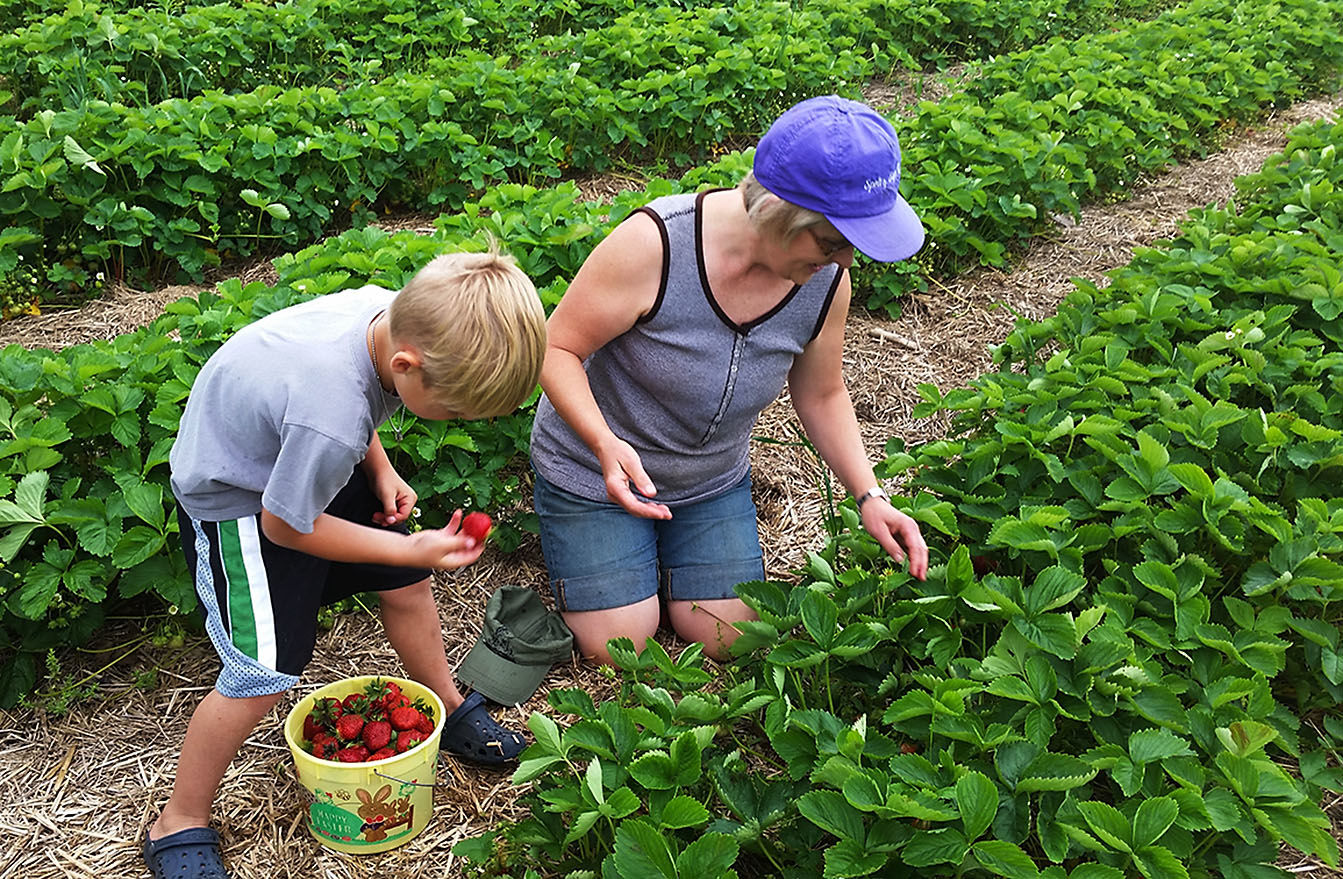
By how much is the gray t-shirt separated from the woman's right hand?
522 mm

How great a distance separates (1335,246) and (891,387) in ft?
4.92

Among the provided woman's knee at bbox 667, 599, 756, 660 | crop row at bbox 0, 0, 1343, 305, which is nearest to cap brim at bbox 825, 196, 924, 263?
woman's knee at bbox 667, 599, 756, 660

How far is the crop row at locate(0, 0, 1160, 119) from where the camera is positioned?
522 centimetres

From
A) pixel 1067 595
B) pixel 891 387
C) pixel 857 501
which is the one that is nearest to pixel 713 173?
pixel 891 387

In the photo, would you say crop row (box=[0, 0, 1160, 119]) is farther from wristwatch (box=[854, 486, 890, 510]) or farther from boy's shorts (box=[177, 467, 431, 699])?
wristwatch (box=[854, 486, 890, 510])

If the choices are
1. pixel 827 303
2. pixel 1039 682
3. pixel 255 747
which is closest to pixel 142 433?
pixel 255 747

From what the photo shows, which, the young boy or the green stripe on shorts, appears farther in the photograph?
the green stripe on shorts

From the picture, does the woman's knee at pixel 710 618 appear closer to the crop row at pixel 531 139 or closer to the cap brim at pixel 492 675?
the cap brim at pixel 492 675

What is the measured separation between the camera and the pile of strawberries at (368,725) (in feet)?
6.67

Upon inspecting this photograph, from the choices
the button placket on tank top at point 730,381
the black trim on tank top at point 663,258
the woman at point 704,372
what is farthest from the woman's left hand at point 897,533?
the black trim on tank top at point 663,258

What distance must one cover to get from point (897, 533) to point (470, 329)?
3.68ft

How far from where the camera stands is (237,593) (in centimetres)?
188

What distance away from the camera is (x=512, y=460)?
3182 millimetres

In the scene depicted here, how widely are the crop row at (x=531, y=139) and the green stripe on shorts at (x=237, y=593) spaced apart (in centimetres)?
241
